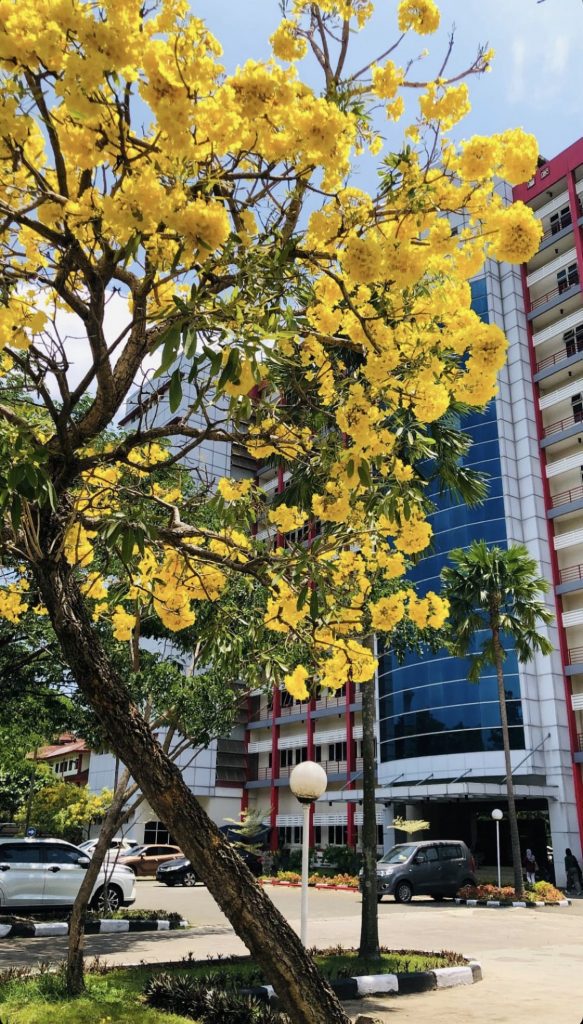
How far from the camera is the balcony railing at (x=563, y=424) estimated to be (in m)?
32.4

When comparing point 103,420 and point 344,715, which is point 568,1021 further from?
point 344,715

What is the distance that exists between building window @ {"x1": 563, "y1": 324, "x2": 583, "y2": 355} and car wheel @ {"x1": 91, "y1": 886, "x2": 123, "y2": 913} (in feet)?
89.6

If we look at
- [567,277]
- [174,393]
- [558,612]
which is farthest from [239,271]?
[567,277]

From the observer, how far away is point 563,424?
108ft

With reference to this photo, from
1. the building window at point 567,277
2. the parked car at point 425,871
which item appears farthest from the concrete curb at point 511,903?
the building window at point 567,277

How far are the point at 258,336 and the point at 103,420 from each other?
1754 mm

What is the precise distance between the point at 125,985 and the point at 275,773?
37.4 metres

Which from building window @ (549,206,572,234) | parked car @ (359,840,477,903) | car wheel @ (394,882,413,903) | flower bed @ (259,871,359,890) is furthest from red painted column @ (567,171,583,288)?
flower bed @ (259,871,359,890)

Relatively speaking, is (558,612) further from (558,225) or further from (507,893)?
(558,225)

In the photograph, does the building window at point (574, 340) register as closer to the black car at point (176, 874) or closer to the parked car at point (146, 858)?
the black car at point (176, 874)

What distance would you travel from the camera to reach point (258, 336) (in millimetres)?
2824

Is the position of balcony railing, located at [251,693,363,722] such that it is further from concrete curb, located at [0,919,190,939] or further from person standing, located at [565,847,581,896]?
concrete curb, located at [0,919,190,939]

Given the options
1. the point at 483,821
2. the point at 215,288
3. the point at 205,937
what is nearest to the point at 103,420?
the point at 215,288

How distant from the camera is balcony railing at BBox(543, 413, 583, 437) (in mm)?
32375
